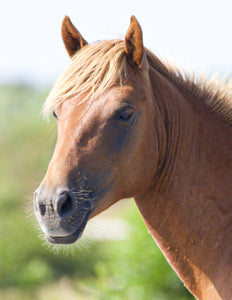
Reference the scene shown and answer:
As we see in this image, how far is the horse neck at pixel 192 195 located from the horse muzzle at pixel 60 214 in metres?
0.61

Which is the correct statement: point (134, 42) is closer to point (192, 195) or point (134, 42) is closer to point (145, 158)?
point (145, 158)

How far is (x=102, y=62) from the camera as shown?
3119 millimetres

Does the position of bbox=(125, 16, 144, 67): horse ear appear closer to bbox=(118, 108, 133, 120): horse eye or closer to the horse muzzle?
bbox=(118, 108, 133, 120): horse eye

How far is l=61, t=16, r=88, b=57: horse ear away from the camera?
11.4 feet

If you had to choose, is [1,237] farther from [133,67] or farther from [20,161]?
[20,161]

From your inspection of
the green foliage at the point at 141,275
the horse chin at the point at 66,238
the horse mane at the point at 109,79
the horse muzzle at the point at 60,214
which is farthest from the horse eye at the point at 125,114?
the green foliage at the point at 141,275

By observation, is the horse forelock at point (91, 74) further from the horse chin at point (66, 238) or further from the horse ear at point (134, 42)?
the horse chin at point (66, 238)

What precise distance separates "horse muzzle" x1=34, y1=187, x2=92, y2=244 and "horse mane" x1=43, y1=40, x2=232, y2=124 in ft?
2.22

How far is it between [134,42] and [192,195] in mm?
1133

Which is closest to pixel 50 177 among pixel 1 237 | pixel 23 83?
pixel 1 237

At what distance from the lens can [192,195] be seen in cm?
306

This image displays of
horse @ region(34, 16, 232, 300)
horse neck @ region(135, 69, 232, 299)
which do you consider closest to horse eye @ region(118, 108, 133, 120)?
horse @ region(34, 16, 232, 300)

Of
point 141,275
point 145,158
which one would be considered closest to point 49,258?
point 141,275

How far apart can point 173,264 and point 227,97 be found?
4.23 feet
